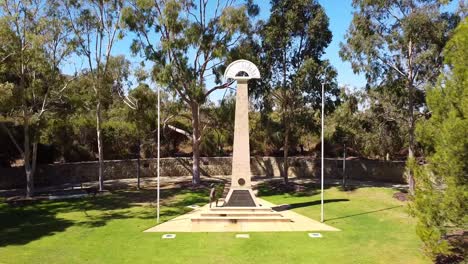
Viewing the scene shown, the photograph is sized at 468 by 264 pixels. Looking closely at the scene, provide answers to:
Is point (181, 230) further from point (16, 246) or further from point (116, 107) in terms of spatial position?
point (116, 107)

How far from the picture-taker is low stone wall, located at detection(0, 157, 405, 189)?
28.7m

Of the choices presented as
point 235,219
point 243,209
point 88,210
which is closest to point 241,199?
point 243,209

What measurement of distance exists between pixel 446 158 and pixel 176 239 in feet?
31.7

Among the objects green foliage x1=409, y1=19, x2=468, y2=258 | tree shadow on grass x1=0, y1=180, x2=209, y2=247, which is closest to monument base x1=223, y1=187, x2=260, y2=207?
tree shadow on grass x1=0, y1=180, x2=209, y2=247

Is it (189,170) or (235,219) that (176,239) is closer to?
(235,219)

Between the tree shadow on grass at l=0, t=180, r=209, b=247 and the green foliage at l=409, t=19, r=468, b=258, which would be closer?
the green foliage at l=409, t=19, r=468, b=258

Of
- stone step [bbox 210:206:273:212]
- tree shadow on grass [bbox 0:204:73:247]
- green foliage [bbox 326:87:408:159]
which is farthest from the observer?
green foliage [bbox 326:87:408:159]

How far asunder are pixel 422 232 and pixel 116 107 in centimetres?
3125

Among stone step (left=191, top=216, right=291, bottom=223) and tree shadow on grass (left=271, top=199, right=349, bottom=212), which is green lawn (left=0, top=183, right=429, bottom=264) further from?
stone step (left=191, top=216, right=291, bottom=223)

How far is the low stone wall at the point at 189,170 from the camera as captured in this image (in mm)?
28719

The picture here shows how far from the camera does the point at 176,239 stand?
50.6ft

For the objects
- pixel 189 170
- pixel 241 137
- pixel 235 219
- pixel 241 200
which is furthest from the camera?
pixel 189 170

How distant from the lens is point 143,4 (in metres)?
24.5

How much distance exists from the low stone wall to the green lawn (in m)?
7.25
